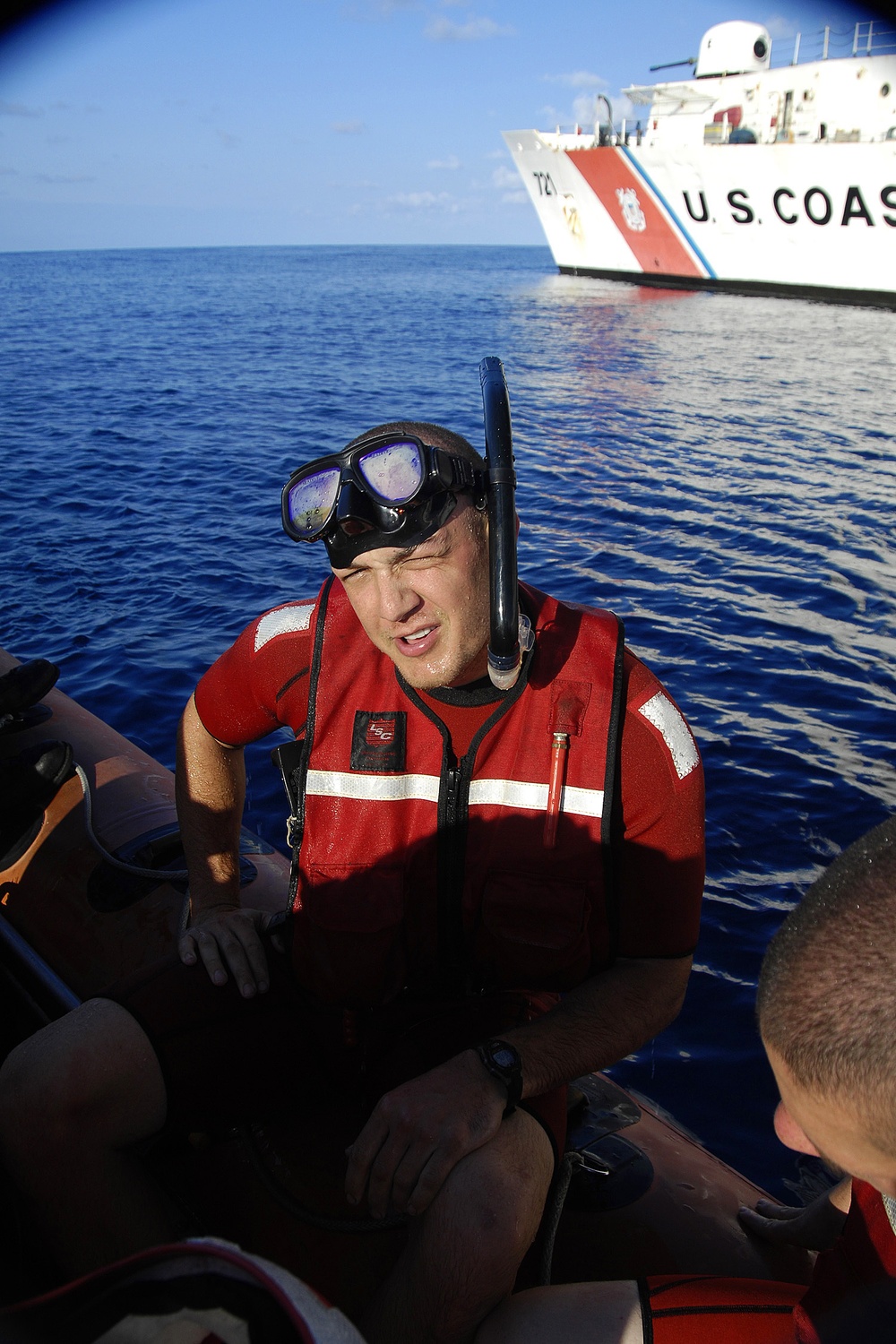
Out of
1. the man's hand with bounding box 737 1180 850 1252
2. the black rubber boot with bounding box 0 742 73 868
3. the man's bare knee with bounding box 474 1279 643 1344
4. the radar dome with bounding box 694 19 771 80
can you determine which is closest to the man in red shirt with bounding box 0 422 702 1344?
the man's bare knee with bounding box 474 1279 643 1344

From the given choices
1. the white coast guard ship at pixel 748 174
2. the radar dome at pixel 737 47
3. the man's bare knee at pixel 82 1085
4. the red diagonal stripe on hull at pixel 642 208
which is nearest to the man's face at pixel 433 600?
the man's bare knee at pixel 82 1085

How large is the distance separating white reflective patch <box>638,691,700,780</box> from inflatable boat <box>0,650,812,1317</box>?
92 cm

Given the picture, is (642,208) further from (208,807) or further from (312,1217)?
(312,1217)

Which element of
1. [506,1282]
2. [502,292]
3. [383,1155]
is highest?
[502,292]

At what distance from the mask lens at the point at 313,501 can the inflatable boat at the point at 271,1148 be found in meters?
1.33

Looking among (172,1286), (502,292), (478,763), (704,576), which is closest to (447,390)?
(704,576)

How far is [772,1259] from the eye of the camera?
2.10 meters

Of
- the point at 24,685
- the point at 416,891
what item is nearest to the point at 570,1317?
the point at 416,891

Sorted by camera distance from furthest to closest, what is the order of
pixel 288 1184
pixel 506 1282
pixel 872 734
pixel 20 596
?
pixel 20 596, pixel 872 734, pixel 288 1184, pixel 506 1282

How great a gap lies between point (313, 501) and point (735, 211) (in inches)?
1419

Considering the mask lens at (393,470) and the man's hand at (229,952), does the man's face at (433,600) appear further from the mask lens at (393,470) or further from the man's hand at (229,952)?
the man's hand at (229,952)

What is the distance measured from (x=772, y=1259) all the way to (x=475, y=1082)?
0.99m

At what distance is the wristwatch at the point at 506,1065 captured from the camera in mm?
1734

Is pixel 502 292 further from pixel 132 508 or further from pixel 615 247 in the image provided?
pixel 132 508
